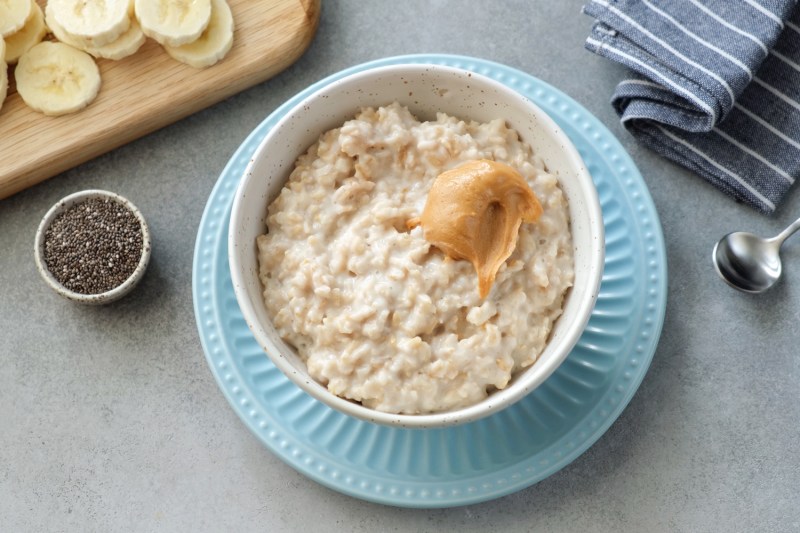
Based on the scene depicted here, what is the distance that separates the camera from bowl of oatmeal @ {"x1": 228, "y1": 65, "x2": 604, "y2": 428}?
212 cm

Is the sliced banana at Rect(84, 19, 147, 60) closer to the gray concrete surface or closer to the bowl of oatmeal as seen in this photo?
the gray concrete surface

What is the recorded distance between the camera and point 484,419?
2.59 metres

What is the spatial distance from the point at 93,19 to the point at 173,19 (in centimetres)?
29

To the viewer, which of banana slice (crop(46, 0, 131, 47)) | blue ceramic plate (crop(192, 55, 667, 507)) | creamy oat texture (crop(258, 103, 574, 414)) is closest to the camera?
creamy oat texture (crop(258, 103, 574, 414))

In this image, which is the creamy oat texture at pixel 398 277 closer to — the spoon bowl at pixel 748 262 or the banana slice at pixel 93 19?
the spoon bowl at pixel 748 262

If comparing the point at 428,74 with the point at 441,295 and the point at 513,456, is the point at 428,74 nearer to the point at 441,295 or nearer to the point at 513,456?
the point at 441,295

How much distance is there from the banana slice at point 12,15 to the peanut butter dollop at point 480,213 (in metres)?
1.79

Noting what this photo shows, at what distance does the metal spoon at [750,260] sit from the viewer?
288 cm

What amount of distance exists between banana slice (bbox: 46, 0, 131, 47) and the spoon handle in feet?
8.09

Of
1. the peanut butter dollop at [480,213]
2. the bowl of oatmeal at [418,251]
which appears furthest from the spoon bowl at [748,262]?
the peanut butter dollop at [480,213]

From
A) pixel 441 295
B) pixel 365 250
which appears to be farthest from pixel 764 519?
pixel 365 250

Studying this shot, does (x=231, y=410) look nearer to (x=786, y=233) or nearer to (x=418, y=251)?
(x=418, y=251)

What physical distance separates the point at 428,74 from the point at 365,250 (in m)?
0.57

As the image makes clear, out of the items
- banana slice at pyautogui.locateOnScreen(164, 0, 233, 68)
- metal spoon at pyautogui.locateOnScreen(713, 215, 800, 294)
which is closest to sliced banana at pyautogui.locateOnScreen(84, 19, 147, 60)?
banana slice at pyautogui.locateOnScreen(164, 0, 233, 68)
